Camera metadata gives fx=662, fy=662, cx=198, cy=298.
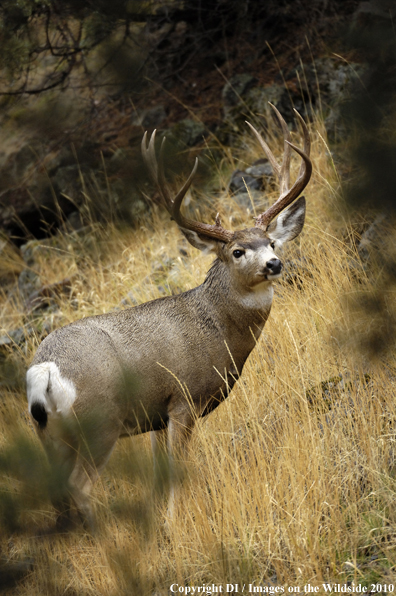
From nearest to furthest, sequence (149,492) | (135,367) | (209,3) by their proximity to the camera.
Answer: (149,492), (135,367), (209,3)

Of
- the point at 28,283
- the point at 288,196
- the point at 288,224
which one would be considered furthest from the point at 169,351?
the point at 28,283

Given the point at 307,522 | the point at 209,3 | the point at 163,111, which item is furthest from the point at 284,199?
the point at 209,3

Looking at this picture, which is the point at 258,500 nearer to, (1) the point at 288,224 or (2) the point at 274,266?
(2) the point at 274,266

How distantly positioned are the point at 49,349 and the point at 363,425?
1955mm

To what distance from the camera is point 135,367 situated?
4.25m

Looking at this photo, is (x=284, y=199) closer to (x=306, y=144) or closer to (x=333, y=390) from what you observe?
(x=306, y=144)

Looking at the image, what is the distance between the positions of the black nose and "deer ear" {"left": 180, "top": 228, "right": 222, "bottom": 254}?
1.96 feet

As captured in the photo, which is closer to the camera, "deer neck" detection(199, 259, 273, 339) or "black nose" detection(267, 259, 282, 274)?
"black nose" detection(267, 259, 282, 274)

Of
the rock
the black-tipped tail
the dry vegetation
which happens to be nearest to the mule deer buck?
the black-tipped tail

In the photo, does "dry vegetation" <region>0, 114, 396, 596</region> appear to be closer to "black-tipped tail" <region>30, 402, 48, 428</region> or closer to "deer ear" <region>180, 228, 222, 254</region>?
"black-tipped tail" <region>30, 402, 48, 428</region>

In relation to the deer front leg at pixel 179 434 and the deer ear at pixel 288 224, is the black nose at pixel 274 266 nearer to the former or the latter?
the deer ear at pixel 288 224

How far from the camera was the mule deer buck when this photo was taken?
3869 mm

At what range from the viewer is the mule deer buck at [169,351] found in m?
3.87

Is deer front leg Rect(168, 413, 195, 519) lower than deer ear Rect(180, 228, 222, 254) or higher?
lower
